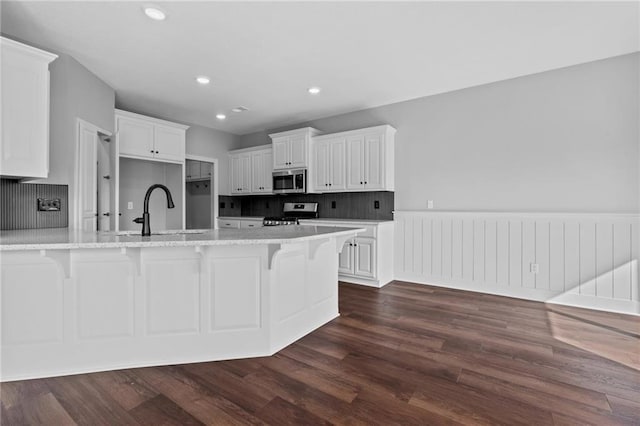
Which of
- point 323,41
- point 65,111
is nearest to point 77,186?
point 65,111

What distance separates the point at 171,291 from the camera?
2.11 meters

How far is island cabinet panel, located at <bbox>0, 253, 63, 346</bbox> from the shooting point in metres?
1.89

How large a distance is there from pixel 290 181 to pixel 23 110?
3411 millimetres

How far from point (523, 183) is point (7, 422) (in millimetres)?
4677

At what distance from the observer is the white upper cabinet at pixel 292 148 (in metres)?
4.96

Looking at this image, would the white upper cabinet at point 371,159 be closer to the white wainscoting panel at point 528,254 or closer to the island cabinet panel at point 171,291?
the white wainscoting panel at point 528,254

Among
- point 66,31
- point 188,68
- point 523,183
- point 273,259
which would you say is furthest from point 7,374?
point 523,183

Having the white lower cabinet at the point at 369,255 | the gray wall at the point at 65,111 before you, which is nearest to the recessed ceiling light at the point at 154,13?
the gray wall at the point at 65,111

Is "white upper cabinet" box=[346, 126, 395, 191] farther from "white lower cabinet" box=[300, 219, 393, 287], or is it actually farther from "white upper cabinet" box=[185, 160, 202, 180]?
"white upper cabinet" box=[185, 160, 202, 180]

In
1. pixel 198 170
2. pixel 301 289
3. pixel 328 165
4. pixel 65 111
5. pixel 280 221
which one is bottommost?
pixel 301 289

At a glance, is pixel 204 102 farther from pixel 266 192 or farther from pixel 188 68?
pixel 266 192

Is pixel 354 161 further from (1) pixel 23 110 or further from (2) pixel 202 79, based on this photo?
(1) pixel 23 110

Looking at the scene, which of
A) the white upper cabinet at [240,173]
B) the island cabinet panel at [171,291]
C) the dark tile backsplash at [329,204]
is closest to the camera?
the island cabinet panel at [171,291]

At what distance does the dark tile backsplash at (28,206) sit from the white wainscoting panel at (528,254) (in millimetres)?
3932
